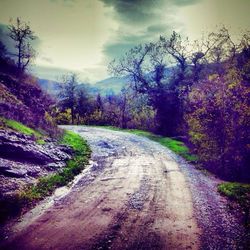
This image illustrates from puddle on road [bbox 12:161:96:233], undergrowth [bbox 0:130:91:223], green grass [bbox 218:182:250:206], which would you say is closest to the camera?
puddle on road [bbox 12:161:96:233]

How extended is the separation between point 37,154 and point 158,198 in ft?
26.9

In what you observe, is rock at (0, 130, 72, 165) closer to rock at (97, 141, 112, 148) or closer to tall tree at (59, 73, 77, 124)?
rock at (97, 141, 112, 148)

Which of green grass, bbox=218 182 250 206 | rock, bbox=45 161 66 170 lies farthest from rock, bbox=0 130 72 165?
green grass, bbox=218 182 250 206

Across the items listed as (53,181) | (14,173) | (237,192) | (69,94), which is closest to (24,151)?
(14,173)

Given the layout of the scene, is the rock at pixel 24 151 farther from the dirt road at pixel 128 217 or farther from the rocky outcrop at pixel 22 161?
the dirt road at pixel 128 217

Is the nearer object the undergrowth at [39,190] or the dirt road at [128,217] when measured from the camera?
the dirt road at [128,217]

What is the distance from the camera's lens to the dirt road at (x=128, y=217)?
29.6ft

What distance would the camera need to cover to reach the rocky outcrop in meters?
13.7

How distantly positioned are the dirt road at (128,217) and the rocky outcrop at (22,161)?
215cm

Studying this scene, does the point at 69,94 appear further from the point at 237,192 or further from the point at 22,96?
the point at 237,192

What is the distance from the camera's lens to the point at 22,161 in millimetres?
16359

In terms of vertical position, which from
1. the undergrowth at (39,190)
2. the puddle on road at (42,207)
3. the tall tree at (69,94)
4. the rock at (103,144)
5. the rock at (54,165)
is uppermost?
the tall tree at (69,94)

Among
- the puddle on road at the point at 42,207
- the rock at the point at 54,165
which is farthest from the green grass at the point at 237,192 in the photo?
the rock at the point at 54,165

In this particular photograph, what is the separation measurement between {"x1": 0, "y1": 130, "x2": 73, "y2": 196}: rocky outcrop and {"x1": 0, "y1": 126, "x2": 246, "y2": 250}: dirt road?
84.7 inches
